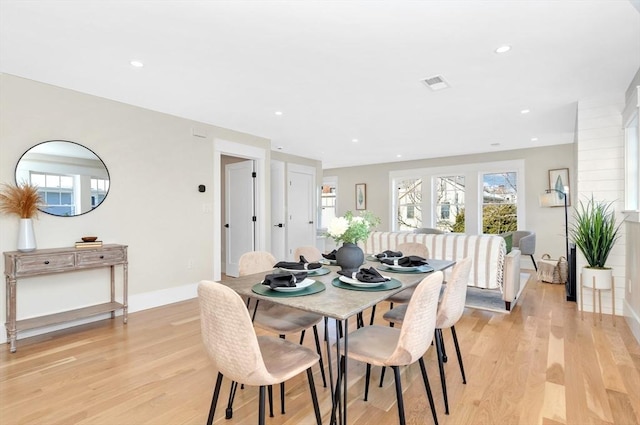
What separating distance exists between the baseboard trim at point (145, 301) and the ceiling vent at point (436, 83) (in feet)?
12.1

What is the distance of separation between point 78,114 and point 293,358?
3.39 metres

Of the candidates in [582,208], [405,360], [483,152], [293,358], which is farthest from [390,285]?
[483,152]

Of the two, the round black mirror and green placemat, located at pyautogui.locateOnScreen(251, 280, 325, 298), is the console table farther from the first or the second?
green placemat, located at pyautogui.locateOnScreen(251, 280, 325, 298)

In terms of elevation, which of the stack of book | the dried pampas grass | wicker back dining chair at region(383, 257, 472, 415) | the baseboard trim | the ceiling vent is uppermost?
the ceiling vent

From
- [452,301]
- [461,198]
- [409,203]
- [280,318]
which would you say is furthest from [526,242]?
[280,318]

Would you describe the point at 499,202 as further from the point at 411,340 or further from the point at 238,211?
the point at 411,340

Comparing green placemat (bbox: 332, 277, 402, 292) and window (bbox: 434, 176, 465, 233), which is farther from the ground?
window (bbox: 434, 176, 465, 233)

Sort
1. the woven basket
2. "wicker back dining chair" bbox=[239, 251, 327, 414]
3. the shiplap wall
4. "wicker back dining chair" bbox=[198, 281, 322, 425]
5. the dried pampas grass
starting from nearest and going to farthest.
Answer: "wicker back dining chair" bbox=[198, 281, 322, 425] < "wicker back dining chair" bbox=[239, 251, 327, 414] < the dried pampas grass < the shiplap wall < the woven basket

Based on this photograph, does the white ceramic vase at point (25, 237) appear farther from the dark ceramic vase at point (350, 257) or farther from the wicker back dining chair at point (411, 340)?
the wicker back dining chair at point (411, 340)

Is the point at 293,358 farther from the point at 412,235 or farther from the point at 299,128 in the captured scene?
the point at 299,128

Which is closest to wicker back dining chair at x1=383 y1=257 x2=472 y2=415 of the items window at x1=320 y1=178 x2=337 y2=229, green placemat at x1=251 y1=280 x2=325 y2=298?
green placemat at x1=251 y1=280 x2=325 y2=298

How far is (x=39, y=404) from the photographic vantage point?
6.38 feet

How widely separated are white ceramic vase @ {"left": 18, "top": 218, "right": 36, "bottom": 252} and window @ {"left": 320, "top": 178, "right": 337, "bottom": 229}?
A: 7.16 meters

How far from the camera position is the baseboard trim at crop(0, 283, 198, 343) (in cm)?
305
